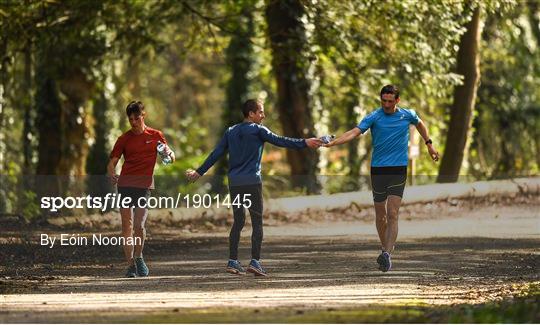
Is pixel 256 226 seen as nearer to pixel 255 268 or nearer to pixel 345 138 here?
pixel 255 268

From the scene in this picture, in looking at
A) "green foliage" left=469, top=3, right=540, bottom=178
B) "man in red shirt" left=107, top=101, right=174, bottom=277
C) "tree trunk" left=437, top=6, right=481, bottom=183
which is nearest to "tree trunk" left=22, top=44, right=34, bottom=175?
"tree trunk" left=437, top=6, right=481, bottom=183

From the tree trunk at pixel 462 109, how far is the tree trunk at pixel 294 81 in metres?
2.88

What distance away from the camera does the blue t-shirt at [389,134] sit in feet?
51.6

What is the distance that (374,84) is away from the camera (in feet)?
88.5

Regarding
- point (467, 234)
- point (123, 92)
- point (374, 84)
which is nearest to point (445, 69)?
point (374, 84)

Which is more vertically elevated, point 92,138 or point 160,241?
point 92,138

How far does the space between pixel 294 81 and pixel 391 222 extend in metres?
14.2

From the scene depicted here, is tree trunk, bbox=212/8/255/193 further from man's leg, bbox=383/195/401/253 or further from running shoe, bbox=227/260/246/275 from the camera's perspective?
running shoe, bbox=227/260/246/275

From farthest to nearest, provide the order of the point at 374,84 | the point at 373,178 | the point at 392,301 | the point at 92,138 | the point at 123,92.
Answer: the point at 123,92 → the point at 92,138 → the point at 374,84 → the point at 373,178 → the point at 392,301

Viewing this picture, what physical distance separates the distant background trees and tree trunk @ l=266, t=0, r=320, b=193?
0.03m

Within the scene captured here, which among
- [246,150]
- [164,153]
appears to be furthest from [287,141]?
[164,153]

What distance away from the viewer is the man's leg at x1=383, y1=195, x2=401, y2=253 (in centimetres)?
1576

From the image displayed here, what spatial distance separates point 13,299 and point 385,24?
40.0 ft

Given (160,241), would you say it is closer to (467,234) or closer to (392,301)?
(467,234)
